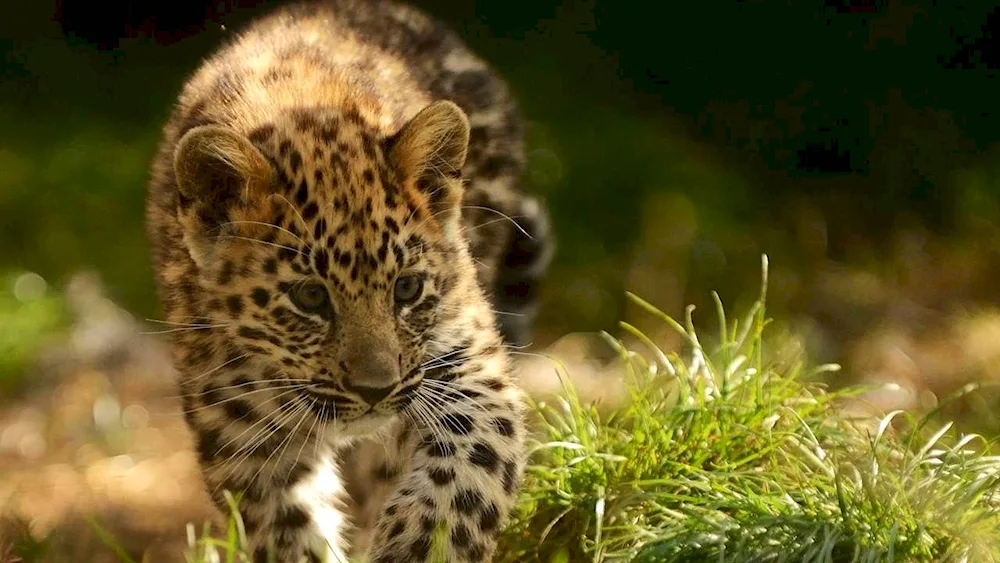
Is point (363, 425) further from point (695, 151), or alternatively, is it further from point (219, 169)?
point (695, 151)

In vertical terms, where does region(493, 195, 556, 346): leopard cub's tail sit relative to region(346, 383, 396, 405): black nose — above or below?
below

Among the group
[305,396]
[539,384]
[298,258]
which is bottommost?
[539,384]

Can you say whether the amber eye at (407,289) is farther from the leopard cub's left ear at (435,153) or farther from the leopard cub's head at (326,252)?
the leopard cub's left ear at (435,153)

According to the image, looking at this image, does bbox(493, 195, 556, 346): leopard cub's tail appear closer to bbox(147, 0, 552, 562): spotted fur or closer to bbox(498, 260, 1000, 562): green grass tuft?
bbox(498, 260, 1000, 562): green grass tuft

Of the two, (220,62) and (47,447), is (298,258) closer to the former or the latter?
(220,62)

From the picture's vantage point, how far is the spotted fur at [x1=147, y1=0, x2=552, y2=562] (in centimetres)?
425

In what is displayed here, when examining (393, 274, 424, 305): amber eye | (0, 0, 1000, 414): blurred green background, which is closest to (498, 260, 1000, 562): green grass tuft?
(393, 274, 424, 305): amber eye

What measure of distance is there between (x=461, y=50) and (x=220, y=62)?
1.54 meters

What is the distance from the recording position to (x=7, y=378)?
26.8 feet

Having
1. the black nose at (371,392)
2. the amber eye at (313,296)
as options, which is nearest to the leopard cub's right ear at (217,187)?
the amber eye at (313,296)

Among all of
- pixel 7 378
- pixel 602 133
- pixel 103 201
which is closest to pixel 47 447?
pixel 7 378

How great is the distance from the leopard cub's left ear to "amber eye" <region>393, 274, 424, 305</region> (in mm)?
338

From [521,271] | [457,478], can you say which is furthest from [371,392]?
[521,271]

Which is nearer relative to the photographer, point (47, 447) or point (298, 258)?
point (298, 258)
